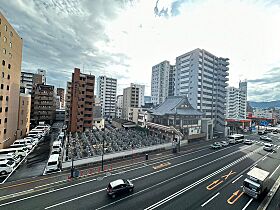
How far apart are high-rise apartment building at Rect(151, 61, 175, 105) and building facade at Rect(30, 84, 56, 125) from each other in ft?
225

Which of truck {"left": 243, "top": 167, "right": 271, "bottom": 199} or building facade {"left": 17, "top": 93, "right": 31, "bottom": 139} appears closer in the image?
truck {"left": 243, "top": 167, "right": 271, "bottom": 199}

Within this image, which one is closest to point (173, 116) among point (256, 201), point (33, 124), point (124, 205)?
point (256, 201)

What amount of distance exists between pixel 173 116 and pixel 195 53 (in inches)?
1489

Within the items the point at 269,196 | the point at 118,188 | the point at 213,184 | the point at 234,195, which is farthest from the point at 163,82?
the point at 118,188

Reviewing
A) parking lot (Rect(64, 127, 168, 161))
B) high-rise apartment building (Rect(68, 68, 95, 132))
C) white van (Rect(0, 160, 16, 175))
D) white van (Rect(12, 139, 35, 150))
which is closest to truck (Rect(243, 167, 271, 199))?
parking lot (Rect(64, 127, 168, 161))

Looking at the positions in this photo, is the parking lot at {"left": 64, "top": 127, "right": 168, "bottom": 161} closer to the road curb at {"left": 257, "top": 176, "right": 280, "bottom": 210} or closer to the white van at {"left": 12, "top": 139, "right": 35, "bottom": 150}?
the white van at {"left": 12, "top": 139, "right": 35, "bottom": 150}

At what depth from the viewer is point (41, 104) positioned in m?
62.0

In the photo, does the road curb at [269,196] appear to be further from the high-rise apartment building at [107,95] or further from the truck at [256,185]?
the high-rise apartment building at [107,95]

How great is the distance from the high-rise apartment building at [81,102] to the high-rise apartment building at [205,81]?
43.1m

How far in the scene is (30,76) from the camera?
3679 inches

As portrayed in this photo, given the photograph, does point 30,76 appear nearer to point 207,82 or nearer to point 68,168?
point 68,168

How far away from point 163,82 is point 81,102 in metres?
71.4

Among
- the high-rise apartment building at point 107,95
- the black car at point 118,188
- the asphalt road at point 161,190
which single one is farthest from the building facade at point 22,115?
the high-rise apartment building at point 107,95

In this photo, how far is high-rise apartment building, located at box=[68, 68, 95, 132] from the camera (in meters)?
47.4
